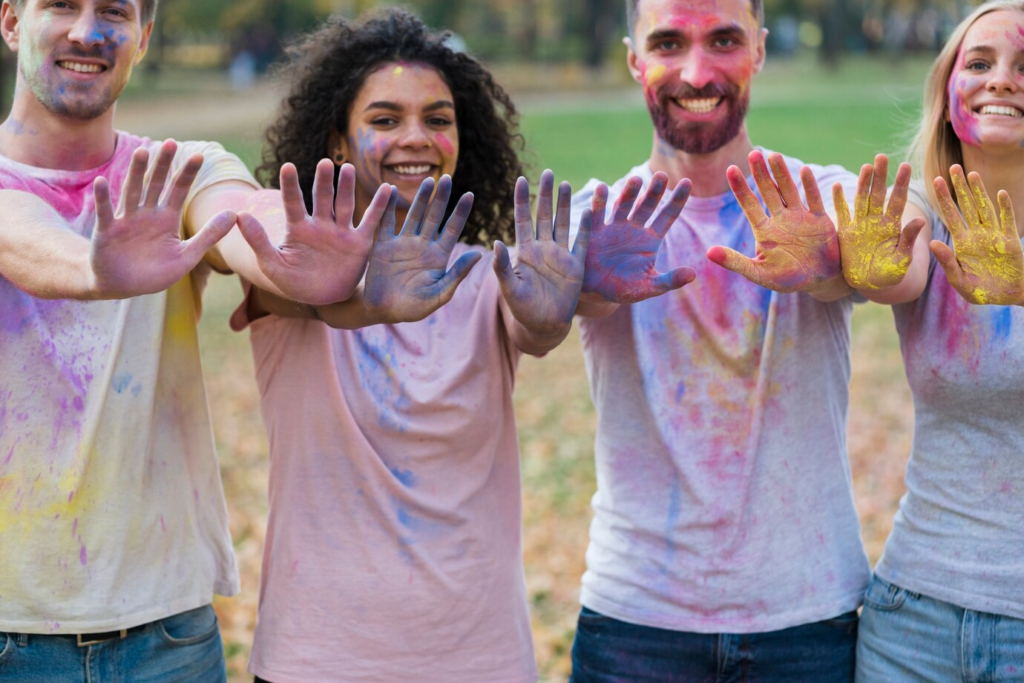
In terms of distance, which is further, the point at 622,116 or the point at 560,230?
the point at 622,116

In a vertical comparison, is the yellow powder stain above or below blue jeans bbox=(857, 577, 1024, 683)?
above

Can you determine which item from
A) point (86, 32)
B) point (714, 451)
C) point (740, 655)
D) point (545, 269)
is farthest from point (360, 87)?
point (740, 655)

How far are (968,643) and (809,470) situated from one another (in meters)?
0.55

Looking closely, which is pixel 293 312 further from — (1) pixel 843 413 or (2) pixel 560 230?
(1) pixel 843 413

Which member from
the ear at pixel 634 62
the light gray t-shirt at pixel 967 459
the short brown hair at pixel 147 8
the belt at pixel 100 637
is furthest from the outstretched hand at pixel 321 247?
the light gray t-shirt at pixel 967 459

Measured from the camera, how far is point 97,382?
→ 8.61 feet

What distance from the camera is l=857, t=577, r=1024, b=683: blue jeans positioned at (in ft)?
8.77

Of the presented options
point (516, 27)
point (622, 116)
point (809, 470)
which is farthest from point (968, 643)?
point (516, 27)

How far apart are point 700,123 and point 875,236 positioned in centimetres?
66

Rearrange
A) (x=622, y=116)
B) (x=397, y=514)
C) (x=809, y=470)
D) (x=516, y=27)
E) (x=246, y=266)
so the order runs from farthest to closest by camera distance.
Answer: (x=516, y=27) < (x=622, y=116) < (x=809, y=470) < (x=397, y=514) < (x=246, y=266)

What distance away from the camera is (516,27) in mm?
49906

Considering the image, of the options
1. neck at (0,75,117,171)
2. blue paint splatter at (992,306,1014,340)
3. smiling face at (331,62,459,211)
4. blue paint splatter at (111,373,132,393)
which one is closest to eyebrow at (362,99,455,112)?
smiling face at (331,62,459,211)

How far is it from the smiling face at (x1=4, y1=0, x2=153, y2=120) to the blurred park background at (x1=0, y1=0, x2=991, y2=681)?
0.84 meters

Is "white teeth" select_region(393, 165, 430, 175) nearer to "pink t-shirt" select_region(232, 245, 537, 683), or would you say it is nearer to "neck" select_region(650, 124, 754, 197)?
"pink t-shirt" select_region(232, 245, 537, 683)
